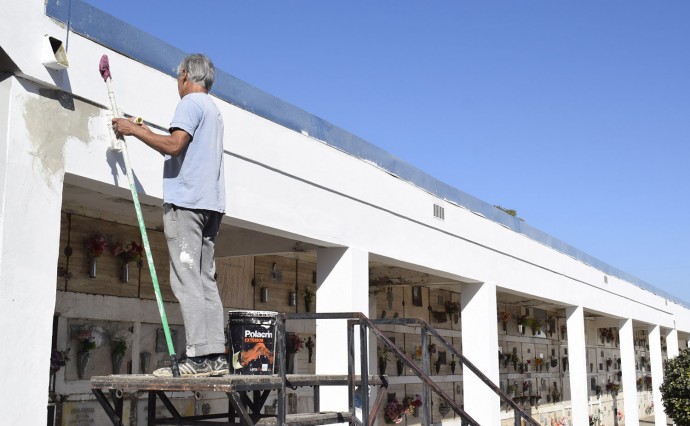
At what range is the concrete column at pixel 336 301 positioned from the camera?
7.65 metres

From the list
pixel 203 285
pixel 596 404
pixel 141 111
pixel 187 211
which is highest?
pixel 141 111

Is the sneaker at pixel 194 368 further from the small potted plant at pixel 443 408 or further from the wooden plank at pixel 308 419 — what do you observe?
the small potted plant at pixel 443 408

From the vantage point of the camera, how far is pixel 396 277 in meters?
11.0

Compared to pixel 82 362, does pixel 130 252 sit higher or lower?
higher

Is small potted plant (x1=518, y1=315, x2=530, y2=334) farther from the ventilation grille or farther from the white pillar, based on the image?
the ventilation grille

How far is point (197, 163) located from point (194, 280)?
639 mm

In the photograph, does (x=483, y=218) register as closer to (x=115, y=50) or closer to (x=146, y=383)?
(x=115, y=50)

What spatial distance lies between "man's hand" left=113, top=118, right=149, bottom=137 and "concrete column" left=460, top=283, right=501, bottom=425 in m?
6.76

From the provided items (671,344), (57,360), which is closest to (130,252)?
(57,360)

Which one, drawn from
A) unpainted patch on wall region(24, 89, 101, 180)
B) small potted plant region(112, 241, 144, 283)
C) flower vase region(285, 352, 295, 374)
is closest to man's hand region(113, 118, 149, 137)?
unpainted patch on wall region(24, 89, 101, 180)

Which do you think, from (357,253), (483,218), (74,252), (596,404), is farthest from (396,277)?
(596,404)

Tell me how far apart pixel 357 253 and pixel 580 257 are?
901 cm

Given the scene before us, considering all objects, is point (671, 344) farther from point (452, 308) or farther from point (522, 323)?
point (452, 308)

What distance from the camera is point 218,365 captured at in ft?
14.0
